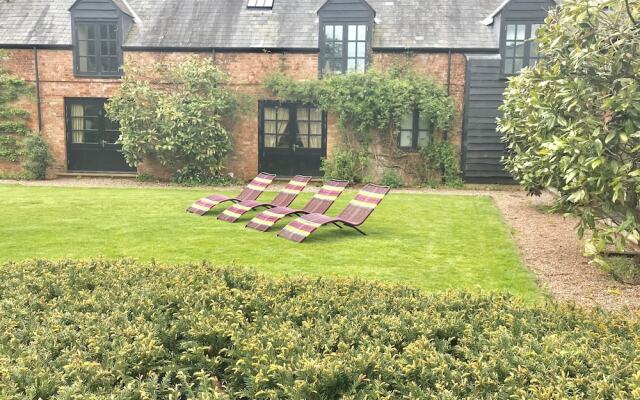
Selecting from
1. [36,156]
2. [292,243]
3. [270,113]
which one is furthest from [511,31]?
[36,156]

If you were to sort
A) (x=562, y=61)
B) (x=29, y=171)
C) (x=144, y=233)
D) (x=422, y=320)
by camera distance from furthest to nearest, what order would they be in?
(x=29, y=171) → (x=144, y=233) → (x=562, y=61) → (x=422, y=320)

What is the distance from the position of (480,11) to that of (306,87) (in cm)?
592

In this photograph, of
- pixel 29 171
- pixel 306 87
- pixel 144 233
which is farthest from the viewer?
pixel 29 171

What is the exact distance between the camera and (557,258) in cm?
786

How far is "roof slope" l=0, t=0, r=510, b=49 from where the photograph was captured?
643 inches

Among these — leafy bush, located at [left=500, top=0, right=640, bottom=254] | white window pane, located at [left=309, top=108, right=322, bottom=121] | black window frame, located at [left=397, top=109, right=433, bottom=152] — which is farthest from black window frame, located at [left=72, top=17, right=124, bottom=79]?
leafy bush, located at [left=500, top=0, right=640, bottom=254]

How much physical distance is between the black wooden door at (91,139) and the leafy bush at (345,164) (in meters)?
6.28

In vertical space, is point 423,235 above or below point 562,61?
below

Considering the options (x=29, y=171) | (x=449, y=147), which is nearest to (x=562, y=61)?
(x=449, y=147)

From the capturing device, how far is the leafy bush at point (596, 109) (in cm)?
602

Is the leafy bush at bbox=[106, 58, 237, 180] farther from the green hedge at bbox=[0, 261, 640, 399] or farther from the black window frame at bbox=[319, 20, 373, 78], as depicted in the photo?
the green hedge at bbox=[0, 261, 640, 399]

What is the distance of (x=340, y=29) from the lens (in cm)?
1633

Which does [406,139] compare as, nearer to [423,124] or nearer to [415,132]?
[415,132]

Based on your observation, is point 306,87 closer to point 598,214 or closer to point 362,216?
point 362,216
